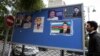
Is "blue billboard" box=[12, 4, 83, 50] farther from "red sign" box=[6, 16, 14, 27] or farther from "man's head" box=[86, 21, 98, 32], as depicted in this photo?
"red sign" box=[6, 16, 14, 27]

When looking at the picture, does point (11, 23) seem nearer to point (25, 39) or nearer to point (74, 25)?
point (25, 39)

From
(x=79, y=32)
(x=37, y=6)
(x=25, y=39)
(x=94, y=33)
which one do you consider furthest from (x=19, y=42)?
(x=94, y=33)

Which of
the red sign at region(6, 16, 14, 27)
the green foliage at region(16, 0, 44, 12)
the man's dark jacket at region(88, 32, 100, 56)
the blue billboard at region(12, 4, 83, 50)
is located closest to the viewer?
the man's dark jacket at region(88, 32, 100, 56)

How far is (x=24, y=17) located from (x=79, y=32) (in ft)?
8.37

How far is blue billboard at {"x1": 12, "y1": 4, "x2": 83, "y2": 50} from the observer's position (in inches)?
227

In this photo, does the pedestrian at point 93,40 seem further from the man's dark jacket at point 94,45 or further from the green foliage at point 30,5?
the green foliage at point 30,5

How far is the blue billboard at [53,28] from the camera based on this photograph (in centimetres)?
575

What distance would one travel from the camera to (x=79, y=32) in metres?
5.66

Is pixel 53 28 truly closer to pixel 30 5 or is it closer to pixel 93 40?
pixel 30 5

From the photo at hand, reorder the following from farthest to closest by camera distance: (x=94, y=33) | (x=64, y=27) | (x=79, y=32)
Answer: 1. (x=64, y=27)
2. (x=79, y=32)
3. (x=94, y=33)

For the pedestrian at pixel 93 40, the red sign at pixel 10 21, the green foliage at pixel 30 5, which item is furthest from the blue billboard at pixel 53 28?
the red sign at pixel 10 21

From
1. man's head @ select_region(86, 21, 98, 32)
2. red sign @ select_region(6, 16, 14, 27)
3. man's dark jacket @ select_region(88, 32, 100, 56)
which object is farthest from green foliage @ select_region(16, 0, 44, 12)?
man's dark jacket @ select_region(88, 32, 100, 56)

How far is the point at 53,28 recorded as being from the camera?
251 inches

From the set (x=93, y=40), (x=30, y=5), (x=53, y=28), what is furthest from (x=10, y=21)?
(x=93, y=40)
